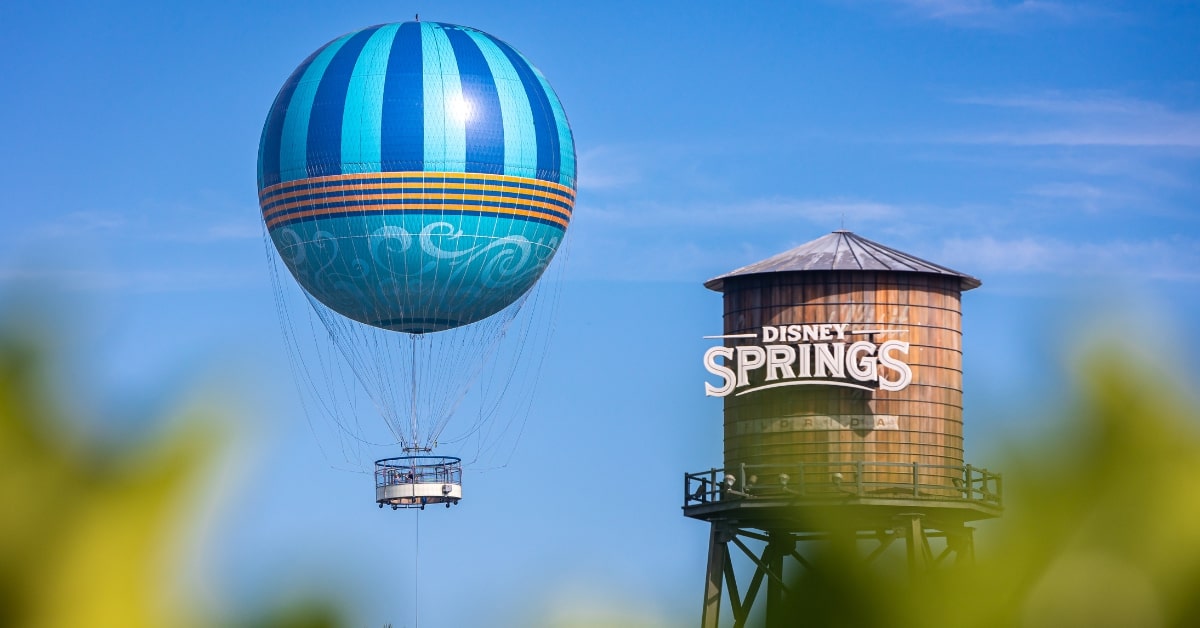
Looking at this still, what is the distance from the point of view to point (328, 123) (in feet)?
143

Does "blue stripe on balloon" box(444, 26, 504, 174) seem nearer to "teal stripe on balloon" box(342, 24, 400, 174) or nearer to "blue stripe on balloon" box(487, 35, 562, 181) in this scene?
"blue stripe on balloon" box(487, 35, 562, 181)

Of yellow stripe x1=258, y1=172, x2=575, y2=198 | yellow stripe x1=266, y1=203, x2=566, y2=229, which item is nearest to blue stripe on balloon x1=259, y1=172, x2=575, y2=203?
yellow stripe x1=258, y1=172, x2=575, y2=198

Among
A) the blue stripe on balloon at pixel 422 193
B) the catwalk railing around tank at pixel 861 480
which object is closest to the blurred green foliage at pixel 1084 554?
the catwalk railing around tank at pixel 861 480

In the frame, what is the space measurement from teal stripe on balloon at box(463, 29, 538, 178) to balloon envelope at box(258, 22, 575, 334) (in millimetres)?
24

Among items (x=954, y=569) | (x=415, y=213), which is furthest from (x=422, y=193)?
(x=954, y=569)

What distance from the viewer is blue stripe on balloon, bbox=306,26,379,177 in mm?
43375

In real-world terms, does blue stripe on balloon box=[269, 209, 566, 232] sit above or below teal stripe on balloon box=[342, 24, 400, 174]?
below

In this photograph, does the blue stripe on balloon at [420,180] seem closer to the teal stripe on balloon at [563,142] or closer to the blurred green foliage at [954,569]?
the teal stripe on balloon at [563,142]

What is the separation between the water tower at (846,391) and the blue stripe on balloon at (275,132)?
12.9 meters

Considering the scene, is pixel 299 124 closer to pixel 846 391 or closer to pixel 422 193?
pixel 422 193

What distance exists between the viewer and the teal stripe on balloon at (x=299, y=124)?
144ft

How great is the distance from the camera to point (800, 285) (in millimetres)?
37125

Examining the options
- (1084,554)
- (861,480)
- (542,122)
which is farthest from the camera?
(542,122)

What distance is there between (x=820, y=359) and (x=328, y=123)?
13.8 meters
